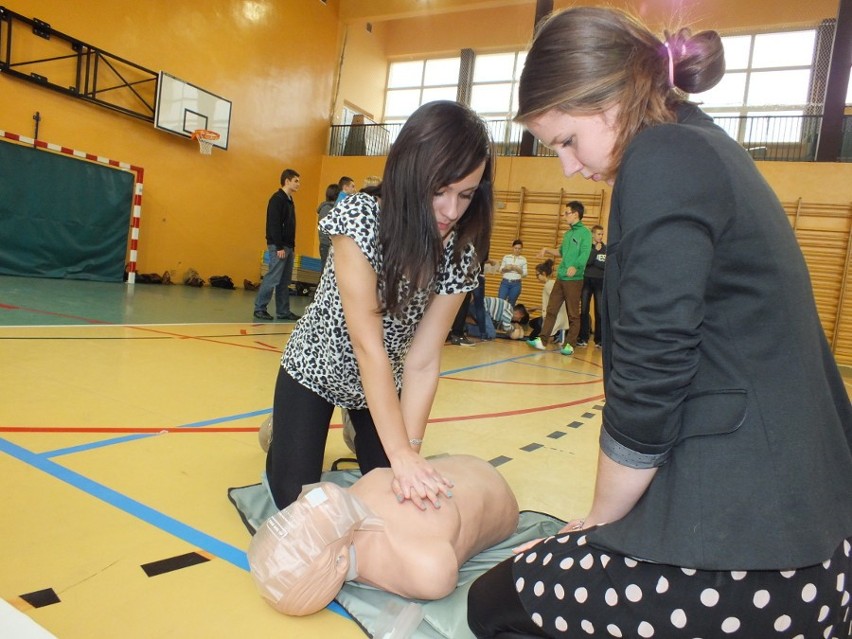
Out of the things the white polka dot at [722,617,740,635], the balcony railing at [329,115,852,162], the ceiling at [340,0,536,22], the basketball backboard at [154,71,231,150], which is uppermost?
the ceiling at [340,0,536,22]

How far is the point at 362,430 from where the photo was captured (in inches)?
71.4

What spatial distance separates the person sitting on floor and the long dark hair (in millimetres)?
484

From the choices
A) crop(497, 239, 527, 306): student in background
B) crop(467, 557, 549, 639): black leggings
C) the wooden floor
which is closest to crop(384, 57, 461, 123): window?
crop(497, 239, 527, 306): student in background

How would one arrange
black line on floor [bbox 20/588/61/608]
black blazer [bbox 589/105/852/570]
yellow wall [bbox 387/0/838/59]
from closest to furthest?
1. black blazer [bbox 589/105/852/570]
2. black line on floor [bbox 20/588/61/608]
3. yellow wall [bbox 387/0/838/59]

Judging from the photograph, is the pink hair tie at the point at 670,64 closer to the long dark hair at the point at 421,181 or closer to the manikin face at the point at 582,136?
the manikin face at the point at 582,136

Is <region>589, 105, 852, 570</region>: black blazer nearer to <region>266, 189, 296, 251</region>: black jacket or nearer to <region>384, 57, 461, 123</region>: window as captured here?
<region>266, 189, 296, 251</region>: black jacket

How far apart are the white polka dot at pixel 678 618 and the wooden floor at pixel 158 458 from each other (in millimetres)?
611

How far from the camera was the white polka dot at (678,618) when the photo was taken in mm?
755

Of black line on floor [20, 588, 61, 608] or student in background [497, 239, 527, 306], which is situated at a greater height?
student in background [497, 239, 527, 306]

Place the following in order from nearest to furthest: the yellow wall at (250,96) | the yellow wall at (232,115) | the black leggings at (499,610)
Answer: the black leggings at (499,610)
the yellow wall at (232,115)
the yellow wall at (250,96)

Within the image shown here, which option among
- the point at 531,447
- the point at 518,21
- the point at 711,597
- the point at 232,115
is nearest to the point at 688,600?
the point at 711,597

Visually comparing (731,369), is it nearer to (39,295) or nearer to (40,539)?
(40,539)

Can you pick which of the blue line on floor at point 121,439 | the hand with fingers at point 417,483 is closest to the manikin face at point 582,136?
the hand with fingers at point 417,483

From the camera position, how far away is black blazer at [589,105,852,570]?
70 cm
